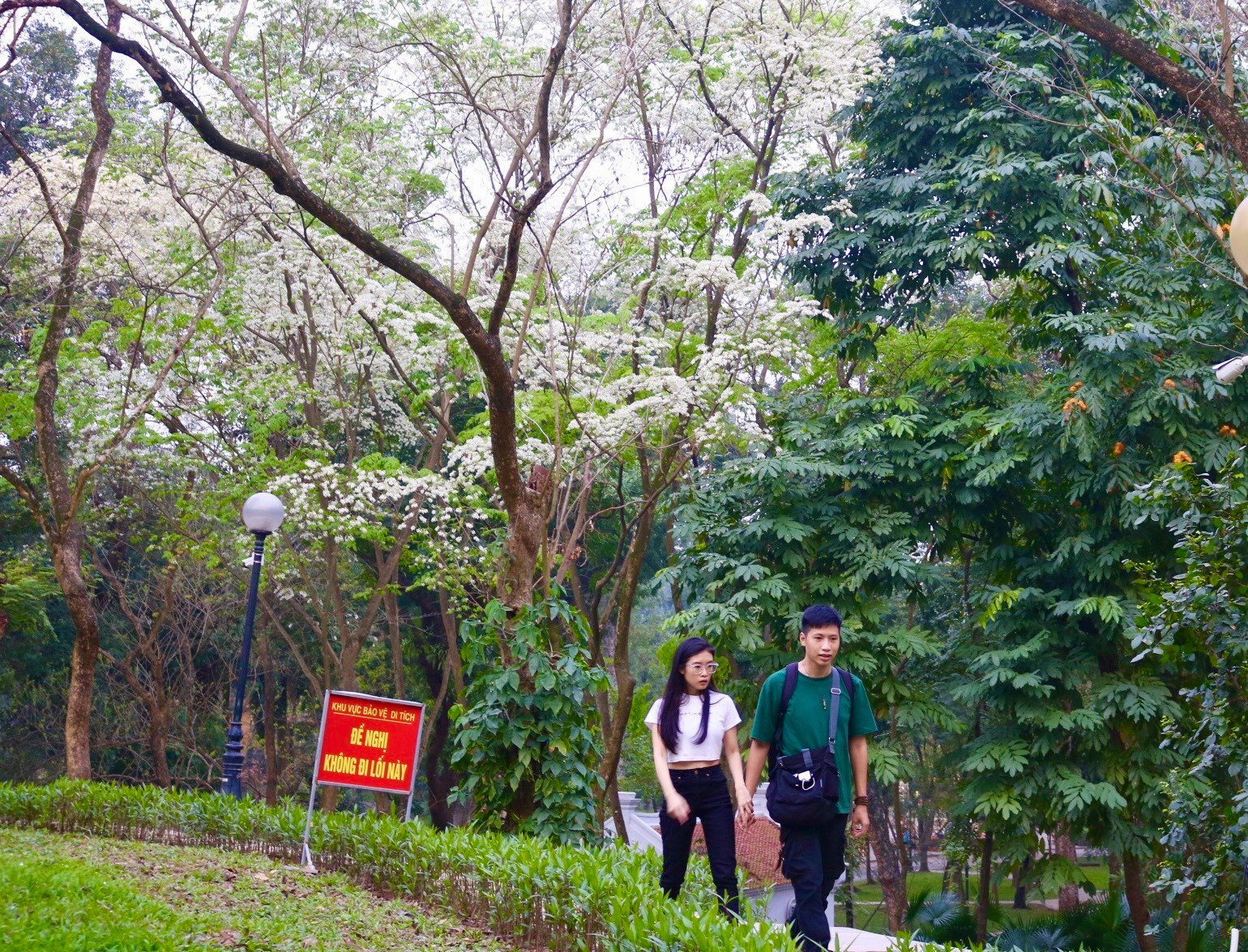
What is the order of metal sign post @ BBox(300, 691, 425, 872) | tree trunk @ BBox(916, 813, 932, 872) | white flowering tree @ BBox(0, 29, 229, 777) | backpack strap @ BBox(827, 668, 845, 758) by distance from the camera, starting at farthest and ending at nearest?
tree trunk @ BBox(916, 813, 932, 872), white flowering tree @ BBox(0, 29, 229, 777), metal sign post @ BBox(300, 691, 425, 872), backpack strap @ BBox(827, 668, 845, 758)

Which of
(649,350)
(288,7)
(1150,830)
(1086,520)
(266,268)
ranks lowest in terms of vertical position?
(1150,830)

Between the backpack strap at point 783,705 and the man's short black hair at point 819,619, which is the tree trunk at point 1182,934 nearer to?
the backpack strap at point 783,705

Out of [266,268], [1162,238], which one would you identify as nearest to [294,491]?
[266,268]

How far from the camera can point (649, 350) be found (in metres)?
14.9

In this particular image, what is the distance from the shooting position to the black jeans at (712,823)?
5.39 meters

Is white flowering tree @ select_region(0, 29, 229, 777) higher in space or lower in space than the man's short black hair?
higher

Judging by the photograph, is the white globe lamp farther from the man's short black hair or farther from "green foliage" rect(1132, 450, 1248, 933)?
"green foliage" rect(1132, 450, 1248, 933)

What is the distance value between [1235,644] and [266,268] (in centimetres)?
1295

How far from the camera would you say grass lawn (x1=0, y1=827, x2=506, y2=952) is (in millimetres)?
5375

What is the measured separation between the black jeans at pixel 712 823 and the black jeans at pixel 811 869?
34 centimetres

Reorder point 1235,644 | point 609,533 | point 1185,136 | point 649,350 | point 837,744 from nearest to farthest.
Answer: point 837,744 → point 1235,644 → point 1185,136 → point 649,350 → point 609,533

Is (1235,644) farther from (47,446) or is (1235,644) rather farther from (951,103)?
(47,446)

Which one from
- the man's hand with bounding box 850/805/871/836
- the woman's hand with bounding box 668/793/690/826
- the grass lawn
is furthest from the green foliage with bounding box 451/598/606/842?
the man's hand with bounding box 850/805/871/836

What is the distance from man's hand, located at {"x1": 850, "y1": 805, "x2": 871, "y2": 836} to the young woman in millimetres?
513
